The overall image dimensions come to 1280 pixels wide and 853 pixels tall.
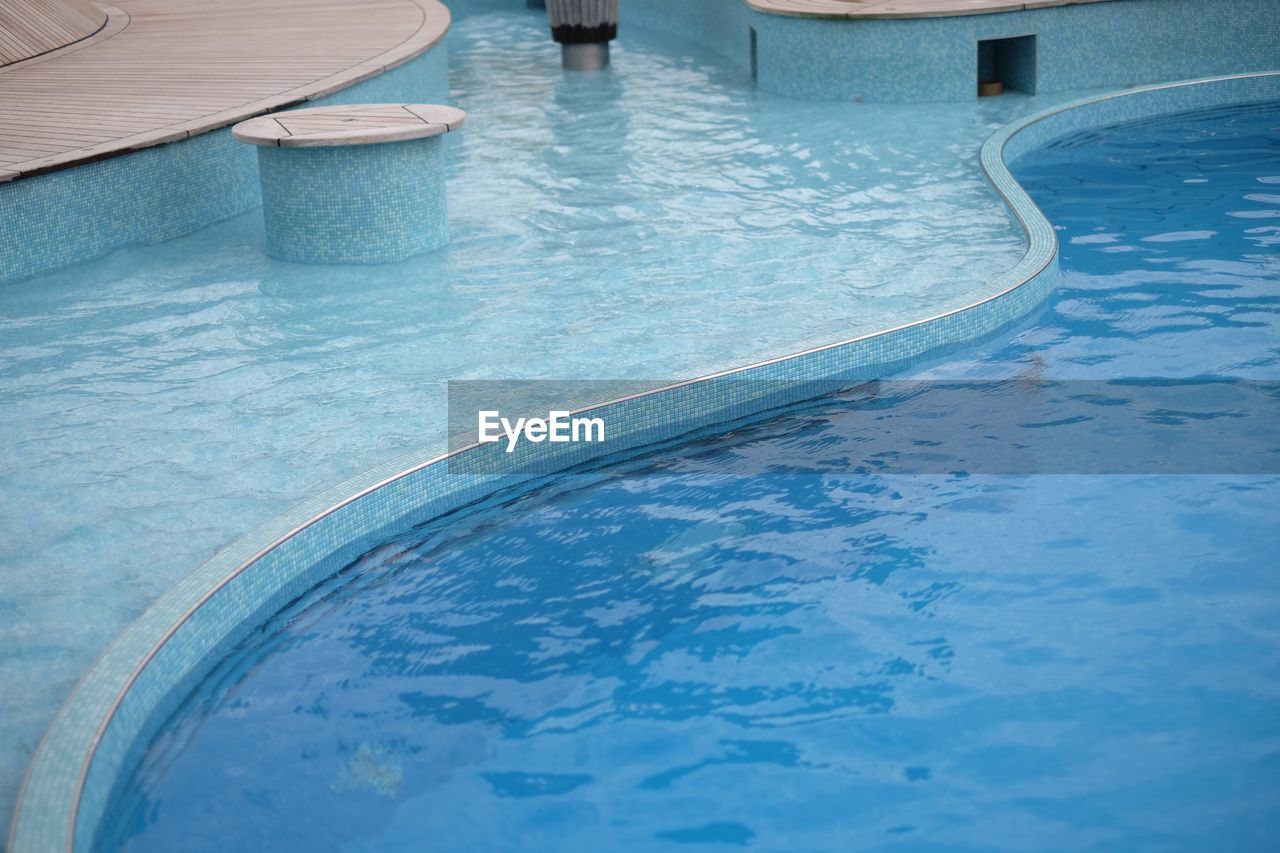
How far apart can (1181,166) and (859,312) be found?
3.10m

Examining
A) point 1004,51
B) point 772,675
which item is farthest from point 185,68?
point 772,675

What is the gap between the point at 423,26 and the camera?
8.83 m

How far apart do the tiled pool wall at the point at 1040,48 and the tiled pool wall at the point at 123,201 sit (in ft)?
10.4

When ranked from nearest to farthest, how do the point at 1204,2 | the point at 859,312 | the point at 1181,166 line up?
the point at 859,312 < the point at 1181,166 < the point at 1204,2

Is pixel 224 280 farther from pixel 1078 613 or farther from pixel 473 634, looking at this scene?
pixel 1078 613

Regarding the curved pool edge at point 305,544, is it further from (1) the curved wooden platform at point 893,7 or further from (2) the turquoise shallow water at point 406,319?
(1) the curved wooden platform at point 893,7

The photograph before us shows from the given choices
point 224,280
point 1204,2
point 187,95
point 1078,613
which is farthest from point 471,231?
point 1204,2

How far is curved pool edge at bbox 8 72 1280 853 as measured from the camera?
104 inches

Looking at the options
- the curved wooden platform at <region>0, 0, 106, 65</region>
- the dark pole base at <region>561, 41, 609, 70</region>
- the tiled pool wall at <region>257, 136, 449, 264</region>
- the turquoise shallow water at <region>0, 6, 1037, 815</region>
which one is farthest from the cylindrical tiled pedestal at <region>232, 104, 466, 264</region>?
the dark pole base at <region>561, 41, 609, 70</region>

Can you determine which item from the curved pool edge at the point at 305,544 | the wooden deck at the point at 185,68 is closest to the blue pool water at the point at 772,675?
the curved pool edge at the point at 305,544

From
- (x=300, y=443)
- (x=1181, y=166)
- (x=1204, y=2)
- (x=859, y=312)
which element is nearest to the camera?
(x=300, y=443)

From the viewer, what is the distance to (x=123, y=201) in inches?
227

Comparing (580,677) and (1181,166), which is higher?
(1181,166)

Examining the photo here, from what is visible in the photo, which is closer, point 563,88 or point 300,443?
point 300,443
